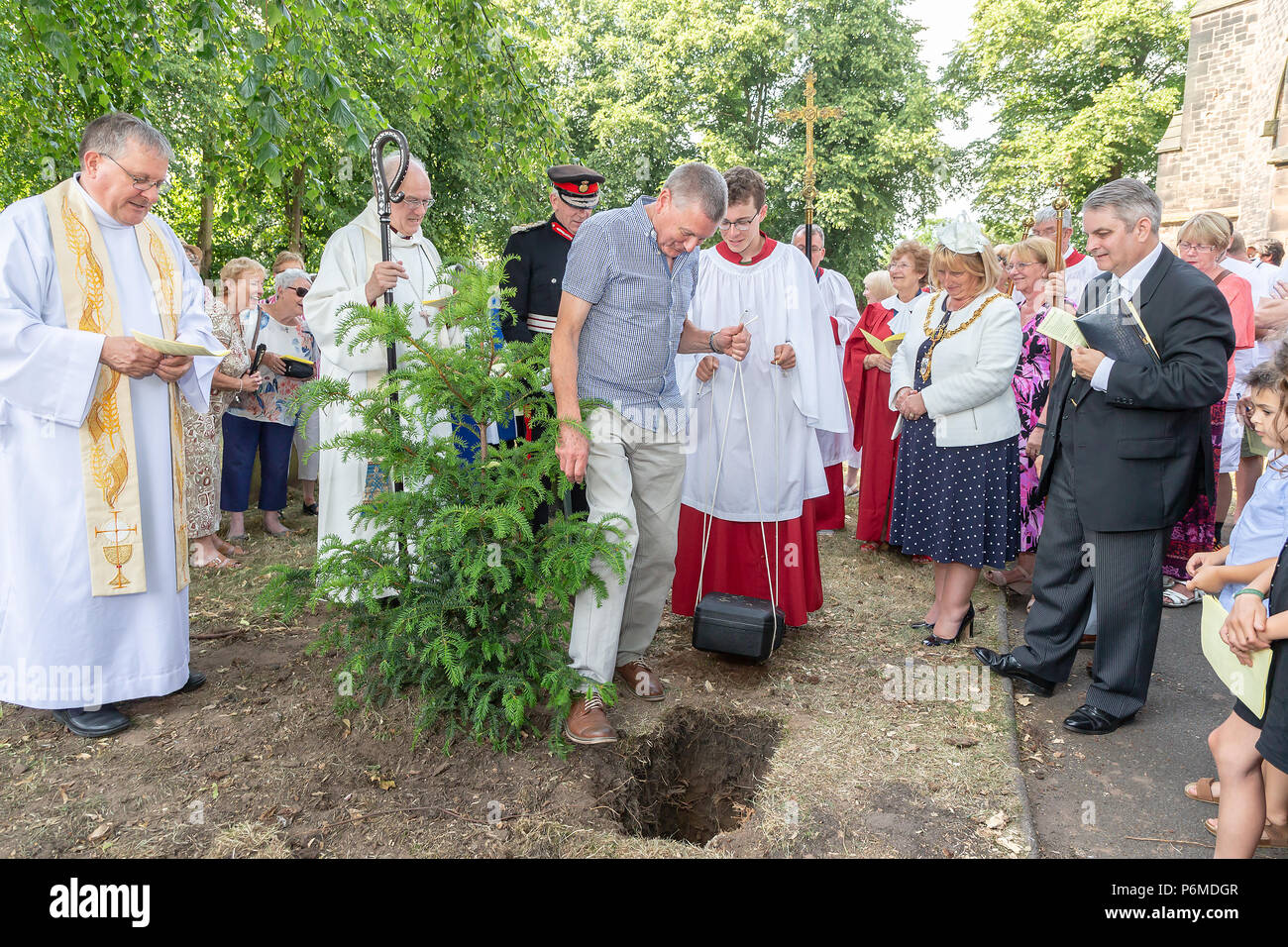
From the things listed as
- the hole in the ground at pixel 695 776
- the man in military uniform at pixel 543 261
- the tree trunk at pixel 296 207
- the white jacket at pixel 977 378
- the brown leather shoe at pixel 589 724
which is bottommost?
the hole in the ground at pixel 695 776

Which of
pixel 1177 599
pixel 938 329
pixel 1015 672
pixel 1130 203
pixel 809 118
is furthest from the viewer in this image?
pixel 809 118

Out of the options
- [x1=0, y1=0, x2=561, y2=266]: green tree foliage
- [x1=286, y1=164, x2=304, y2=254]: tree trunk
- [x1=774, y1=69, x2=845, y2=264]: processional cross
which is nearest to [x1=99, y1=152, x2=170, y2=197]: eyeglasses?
[x1=0, y1=0, x2=561, y2=266]: green tree foliage

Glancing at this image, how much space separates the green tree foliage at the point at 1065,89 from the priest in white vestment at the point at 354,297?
76.1 ft

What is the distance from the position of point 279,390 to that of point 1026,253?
216 inches

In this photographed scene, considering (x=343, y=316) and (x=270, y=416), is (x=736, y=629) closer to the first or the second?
(x=343, y=316)

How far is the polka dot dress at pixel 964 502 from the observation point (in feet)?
15.2

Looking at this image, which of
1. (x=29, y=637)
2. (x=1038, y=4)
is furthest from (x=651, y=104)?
(x=29, y=637)

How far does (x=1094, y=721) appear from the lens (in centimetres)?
385

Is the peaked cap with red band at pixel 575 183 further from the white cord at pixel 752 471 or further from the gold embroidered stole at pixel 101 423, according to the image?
the gold embroidered stole at pixel 101 423

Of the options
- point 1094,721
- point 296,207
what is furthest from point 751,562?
point 296,207

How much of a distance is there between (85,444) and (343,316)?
1313mm

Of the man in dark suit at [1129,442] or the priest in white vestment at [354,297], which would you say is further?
the priest in white vestment at [354,297]

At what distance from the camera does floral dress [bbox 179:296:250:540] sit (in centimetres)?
601

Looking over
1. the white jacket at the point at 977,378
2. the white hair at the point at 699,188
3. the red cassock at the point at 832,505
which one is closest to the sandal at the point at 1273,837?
the white jacket at the point at 977,378
